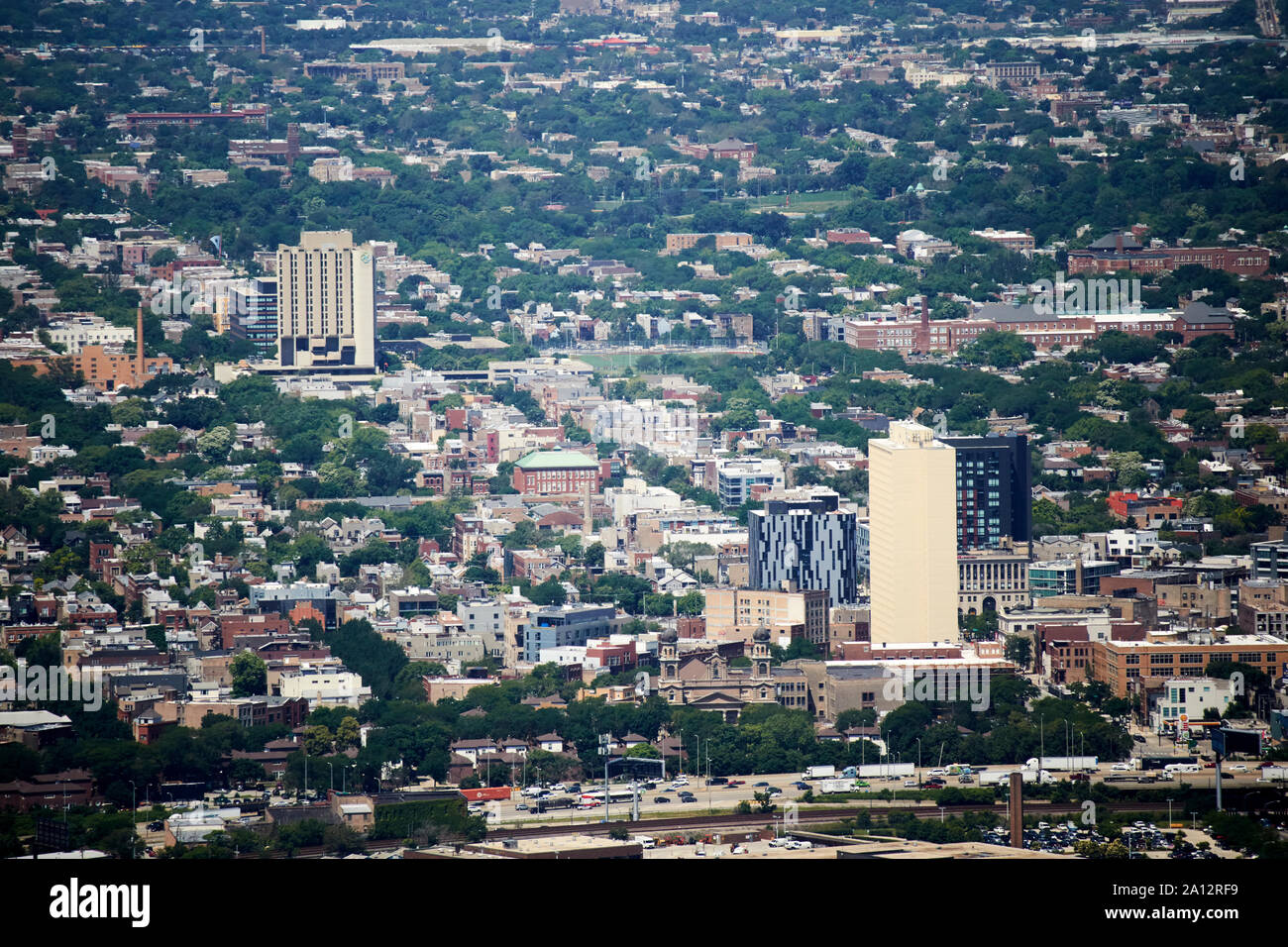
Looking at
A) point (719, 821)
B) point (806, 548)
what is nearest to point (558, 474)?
point (806, 548)

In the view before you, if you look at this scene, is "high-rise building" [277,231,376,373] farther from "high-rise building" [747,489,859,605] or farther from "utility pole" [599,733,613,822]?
"utility pole" [599,733,613,822]

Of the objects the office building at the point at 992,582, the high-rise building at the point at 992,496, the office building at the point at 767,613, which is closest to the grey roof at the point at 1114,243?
the high-rise building at the point at 992,496

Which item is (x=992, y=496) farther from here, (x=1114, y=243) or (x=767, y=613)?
(x=1114, y=243)

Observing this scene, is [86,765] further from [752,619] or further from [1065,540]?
[1065,540]

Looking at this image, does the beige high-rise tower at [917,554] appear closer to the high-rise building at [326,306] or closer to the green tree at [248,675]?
the green tree at [248,675]

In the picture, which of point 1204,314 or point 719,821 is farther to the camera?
point 1204,314

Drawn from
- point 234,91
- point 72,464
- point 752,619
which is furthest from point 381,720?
point 234,91
